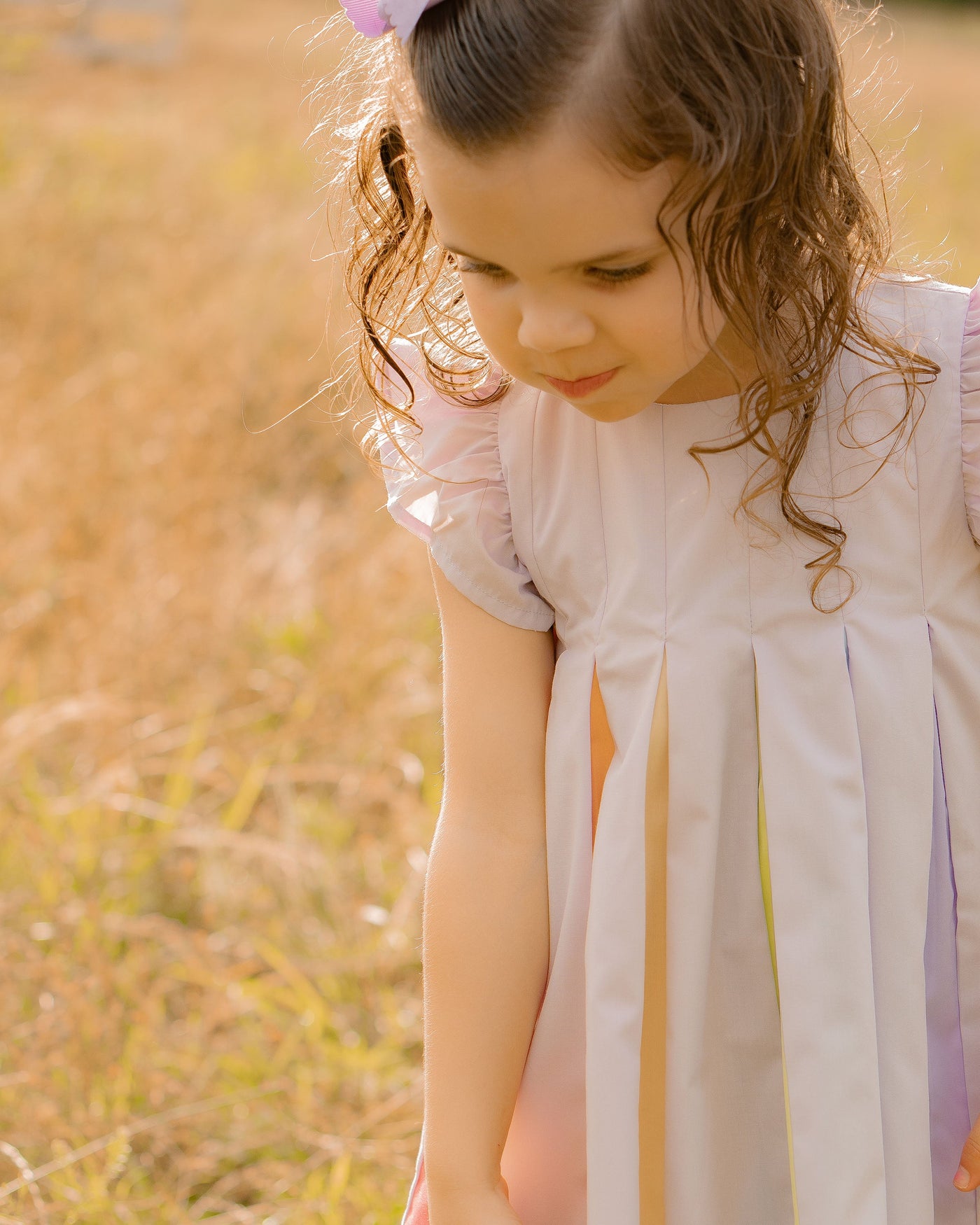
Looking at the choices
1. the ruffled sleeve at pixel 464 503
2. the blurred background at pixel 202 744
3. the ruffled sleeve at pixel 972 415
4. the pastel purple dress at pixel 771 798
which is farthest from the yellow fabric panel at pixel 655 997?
the blurred background at pixel 202 744

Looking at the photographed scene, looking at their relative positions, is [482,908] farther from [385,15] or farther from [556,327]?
[385,15]

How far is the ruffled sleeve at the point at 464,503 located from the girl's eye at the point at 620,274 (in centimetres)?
24

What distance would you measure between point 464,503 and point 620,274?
0.81 feet

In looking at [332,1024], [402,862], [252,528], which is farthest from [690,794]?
[252,528]

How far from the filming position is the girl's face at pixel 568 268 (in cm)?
82

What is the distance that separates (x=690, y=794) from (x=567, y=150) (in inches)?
18.0

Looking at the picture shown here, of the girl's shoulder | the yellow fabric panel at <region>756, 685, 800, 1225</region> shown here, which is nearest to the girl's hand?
the yellow fabric panel at <region>756, 685, 800, 1225</region>

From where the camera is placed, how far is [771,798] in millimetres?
974

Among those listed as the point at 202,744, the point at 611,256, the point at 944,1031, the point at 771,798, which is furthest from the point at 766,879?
the point at 202,744

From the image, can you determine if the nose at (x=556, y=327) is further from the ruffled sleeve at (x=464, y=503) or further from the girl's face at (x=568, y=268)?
the ruffled sleeve at (x=464, y=503)

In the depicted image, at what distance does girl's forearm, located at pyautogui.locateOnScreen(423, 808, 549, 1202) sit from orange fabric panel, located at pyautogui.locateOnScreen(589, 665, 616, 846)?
0.06 m

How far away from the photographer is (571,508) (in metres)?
1.03

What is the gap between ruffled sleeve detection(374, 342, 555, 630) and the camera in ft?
3.39

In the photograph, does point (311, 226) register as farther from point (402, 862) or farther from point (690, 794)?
point (690, 794)
